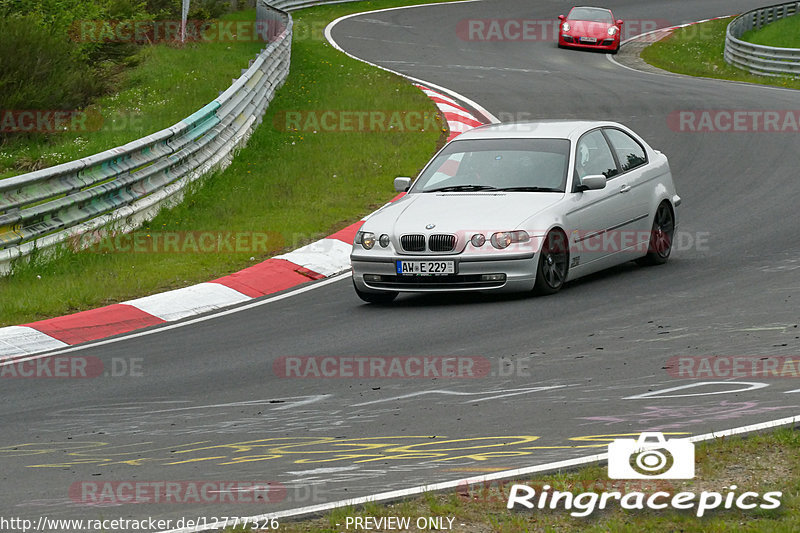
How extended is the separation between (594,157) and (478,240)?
1.99 m

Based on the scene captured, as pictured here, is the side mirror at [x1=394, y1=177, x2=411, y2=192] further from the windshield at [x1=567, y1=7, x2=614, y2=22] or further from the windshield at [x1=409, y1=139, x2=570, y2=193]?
the windshield at [x1=567, y1=7, x2=614, y2=22]

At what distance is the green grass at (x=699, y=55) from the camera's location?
30498mm

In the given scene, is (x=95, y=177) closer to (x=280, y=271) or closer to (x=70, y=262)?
(x=70, y=262)

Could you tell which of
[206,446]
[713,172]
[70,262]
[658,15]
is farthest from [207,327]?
[658,15]

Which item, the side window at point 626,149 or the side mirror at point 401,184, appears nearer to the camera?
the side mirror at point 401,184

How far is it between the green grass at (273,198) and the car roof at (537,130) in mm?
2610

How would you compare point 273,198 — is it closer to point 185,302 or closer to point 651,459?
point 185,302

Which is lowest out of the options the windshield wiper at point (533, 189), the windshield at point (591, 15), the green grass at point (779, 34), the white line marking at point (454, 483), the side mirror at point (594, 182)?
the white line marking at point (454, 483)

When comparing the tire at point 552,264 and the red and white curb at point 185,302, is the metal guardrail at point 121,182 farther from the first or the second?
the tire at point 552,264

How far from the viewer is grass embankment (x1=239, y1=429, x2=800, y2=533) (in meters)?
4.65

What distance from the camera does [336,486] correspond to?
5488mm

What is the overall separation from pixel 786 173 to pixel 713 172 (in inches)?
37.7

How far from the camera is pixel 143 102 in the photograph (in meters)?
20.4

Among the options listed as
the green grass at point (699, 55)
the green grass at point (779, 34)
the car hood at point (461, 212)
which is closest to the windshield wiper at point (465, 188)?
the car hood at point (461, 212)
